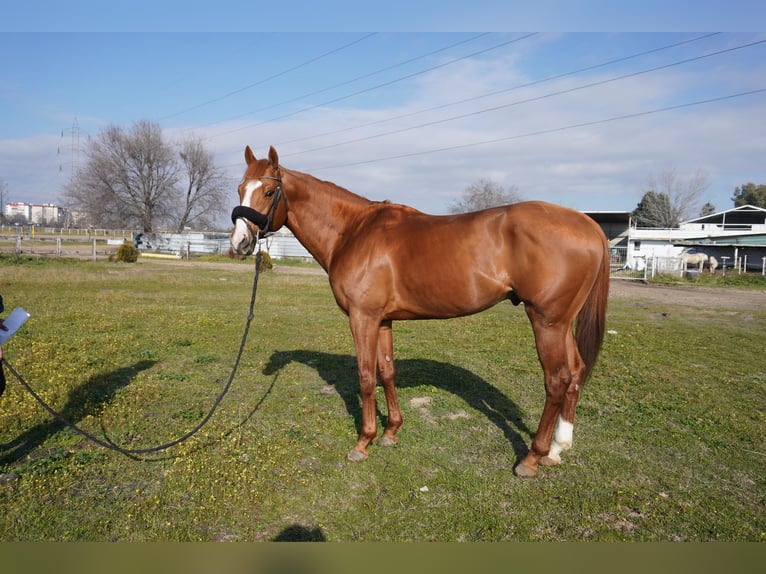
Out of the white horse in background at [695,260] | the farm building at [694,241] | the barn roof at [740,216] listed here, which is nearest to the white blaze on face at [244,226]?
the farm building at [694,241]

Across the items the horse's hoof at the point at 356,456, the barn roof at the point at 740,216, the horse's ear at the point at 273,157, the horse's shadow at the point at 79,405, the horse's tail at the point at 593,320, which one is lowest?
the horse's hoof at the point at 356,456

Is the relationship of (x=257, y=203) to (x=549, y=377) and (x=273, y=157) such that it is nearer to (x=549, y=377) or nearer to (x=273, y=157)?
(x=273, y=157)

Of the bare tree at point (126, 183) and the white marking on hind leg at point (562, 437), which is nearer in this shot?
the white marking on hind leg at point (562, 437)

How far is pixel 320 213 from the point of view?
4.96m

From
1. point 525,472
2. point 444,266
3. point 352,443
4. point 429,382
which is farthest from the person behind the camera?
point 429,382

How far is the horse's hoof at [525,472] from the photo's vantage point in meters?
4.16

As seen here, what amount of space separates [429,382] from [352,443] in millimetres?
2333

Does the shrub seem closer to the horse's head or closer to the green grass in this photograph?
the green grass

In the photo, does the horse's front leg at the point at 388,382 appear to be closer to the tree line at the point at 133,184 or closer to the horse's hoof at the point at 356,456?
the horse's hoof at the point at 356,456

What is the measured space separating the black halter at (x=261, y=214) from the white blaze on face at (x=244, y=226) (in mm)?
53

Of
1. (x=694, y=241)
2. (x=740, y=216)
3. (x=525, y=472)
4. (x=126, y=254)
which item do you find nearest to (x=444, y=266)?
(x=525, y=472)

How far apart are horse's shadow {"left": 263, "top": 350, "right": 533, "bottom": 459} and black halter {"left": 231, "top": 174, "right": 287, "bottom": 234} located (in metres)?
2.48

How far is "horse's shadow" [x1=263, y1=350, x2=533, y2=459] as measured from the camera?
541 cm

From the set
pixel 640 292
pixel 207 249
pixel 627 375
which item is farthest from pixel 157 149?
pixel 627 375
